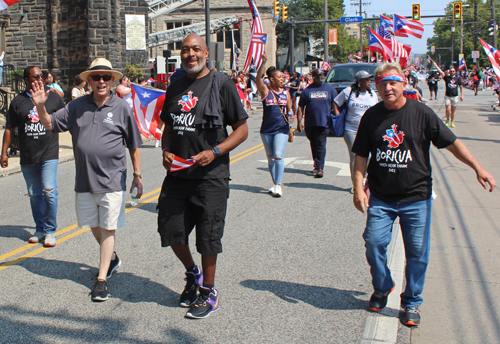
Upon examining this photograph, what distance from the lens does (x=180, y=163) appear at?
400 cm

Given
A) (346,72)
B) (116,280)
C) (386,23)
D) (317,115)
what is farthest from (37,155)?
(386,23)

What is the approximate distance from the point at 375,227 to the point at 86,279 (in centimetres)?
265

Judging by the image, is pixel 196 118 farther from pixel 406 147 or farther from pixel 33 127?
pixel 33 127

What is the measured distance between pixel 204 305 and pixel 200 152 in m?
1.15

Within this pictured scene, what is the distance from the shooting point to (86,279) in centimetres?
497

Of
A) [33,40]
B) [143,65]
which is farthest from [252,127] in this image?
[33,40]

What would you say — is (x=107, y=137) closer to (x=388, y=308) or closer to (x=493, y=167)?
(x=388, y=308)

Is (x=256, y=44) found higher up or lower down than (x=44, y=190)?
higher up

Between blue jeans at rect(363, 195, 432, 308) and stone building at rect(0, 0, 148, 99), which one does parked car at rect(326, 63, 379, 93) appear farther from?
blue jeans at rect(363, 195, 432, 308)

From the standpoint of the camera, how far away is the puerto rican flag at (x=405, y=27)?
86.4ft

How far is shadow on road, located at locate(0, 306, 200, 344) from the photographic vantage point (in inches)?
148

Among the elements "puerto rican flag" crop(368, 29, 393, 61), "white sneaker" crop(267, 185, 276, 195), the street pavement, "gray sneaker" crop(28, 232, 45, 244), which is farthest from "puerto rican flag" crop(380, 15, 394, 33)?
"gray sneaker" crop(28, 232, 45, 244)

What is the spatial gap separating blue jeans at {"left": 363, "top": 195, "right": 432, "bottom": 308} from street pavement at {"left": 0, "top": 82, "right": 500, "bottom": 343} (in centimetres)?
36

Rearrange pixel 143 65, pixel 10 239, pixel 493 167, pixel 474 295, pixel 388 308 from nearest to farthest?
pixel 388 308 < pixel 474 295 < pixel 10 239 < pixel 493 167 < pixel 143 65
